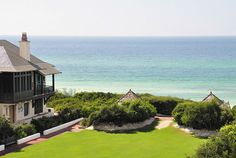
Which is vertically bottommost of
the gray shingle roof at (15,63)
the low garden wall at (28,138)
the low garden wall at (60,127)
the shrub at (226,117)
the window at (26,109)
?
the low garden wall at (28,138)

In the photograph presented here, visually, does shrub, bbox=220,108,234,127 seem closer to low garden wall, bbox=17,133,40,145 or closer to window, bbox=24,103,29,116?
low garden wall, bbox=17,133,40,145

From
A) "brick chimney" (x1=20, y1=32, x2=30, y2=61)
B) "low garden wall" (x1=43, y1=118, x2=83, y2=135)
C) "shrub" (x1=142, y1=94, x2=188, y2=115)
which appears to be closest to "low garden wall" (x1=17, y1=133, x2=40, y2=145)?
"low garden wall" (x1=43, y1=118, x2=83, y2=135)

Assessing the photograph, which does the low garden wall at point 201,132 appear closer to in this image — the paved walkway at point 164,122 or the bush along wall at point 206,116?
the bush along wall at point 206,116

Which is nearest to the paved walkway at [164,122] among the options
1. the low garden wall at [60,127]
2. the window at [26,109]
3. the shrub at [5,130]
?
the low garden wall at [60,127]

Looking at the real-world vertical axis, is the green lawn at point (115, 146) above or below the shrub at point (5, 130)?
below

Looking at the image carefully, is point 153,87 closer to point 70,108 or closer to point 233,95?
point 233,95

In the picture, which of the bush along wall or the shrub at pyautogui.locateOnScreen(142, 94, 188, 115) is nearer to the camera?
the bush along wall

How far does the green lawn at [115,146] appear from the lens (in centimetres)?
2570

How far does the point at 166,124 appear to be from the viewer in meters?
Answer: 35.8

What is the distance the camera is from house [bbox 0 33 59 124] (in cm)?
3250

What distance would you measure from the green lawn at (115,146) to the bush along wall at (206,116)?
123 cm

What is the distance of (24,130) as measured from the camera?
30.7m

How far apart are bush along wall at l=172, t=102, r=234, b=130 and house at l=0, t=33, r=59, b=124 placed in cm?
1126

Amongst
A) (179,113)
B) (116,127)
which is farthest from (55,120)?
(179,113)
